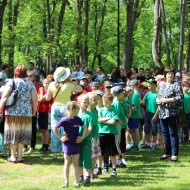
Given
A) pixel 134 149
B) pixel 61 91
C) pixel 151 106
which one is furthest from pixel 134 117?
pixel 61 91

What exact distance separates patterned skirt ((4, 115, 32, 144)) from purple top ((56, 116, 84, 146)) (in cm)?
248

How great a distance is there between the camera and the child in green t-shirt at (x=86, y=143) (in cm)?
820

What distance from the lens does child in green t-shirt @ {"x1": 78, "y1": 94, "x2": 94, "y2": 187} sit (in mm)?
8195

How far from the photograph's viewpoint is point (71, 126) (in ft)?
26.3

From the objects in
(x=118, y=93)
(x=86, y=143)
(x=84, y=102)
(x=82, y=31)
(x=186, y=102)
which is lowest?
(x=86, y=143)

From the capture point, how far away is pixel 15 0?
31172mm

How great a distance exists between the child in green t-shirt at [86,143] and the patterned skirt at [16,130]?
2.33 meters

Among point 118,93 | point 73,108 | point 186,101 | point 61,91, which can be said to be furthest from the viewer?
point 186,101

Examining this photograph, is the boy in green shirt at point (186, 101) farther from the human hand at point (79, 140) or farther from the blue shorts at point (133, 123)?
the human hand at point (79, 140)

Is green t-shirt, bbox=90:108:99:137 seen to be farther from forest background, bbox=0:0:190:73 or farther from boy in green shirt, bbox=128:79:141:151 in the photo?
forest background, bbox=0:0:190:73

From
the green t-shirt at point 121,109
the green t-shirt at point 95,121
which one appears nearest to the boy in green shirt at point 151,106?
the green t-shirt at point 121,109

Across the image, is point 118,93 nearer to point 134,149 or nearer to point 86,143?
point 86,143

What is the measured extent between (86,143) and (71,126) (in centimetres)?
48

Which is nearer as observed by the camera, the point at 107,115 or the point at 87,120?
the point at 87,120
